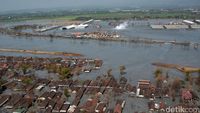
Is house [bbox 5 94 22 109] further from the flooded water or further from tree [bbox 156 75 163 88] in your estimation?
tree [bbox 156 75 163 88]

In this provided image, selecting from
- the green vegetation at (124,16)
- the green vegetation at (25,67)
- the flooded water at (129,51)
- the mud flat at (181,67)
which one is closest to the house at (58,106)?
the flooded water at (129,51)

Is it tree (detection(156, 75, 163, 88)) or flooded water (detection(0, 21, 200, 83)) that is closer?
tree (detection(156, 75, 163, 88))

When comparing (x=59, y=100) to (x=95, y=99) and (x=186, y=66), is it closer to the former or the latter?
(x=95, y=99)

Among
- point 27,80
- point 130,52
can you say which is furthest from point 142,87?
point 130,52

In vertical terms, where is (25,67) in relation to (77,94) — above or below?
above

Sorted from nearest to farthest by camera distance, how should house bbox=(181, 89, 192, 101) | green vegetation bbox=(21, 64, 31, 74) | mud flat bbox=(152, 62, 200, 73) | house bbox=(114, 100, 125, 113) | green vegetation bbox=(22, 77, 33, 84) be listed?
house bbox=(114, 100, 125, 113) → house bbox=(181, 89, 192, 101) → green vegetation bbox=(22, 77, 33, 84) → mud flat bbox=(152, 62, 200, 73) → green vegetation bbox=(21, 64, 31, 74)

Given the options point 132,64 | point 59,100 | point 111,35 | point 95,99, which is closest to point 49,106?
point 59,100

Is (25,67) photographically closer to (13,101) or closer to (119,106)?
(13,101)

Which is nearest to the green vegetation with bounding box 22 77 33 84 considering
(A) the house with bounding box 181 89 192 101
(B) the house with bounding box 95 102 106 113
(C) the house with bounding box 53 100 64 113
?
(C) the house with bounding box 53 100 64 113

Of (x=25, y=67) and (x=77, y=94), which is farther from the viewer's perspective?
(x=25, y=67)

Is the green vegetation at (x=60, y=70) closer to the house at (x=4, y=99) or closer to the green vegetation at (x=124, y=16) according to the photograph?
the house at (x=4, y=99)
